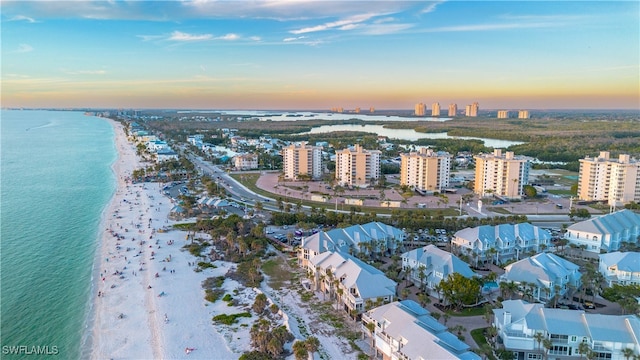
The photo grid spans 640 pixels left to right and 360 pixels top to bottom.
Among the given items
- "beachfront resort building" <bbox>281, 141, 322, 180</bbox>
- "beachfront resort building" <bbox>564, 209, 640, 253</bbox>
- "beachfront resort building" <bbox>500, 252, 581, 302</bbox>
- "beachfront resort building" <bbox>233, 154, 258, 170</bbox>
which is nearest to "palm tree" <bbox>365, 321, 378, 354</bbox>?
"beachfront resort building" <bbox>500, 252, 581, 302</bbox>

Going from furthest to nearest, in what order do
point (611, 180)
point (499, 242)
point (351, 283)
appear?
1. point (611, 180)
2. point (499, 242)
3. point (351, 283)

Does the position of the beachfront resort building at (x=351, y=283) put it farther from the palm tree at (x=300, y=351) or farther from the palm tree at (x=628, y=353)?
the palm tree at (x=628, y=353)

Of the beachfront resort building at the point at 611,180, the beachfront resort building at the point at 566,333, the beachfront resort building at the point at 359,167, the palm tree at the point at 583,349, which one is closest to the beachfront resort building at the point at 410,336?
the beachfront resort building at the point at 566,333

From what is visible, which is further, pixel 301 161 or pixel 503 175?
pixel 301 161

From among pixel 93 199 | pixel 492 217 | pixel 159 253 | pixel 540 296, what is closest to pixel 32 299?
pixel 159 253

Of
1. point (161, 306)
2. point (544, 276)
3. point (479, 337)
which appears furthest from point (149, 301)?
point (544, 276)

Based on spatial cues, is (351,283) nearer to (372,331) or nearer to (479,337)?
(372,331)
